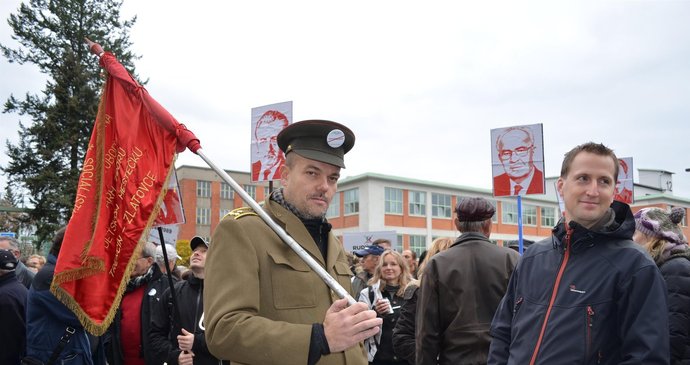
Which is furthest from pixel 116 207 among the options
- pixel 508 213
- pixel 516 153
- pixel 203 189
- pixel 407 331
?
pixel 203 189

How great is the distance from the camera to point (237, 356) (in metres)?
2.54

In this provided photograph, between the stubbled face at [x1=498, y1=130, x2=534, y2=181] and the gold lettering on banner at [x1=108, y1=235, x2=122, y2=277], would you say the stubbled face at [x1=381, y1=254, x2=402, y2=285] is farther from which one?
the gold lettering on banner at [x1=108, y1=235, x2=122, y2=277]

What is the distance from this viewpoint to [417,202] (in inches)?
2203

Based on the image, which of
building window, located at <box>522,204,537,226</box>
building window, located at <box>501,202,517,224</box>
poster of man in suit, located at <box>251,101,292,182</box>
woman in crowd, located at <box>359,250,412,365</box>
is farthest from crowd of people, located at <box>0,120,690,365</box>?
building window, located at <box>522,204,537,226</box>

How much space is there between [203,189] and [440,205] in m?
27.0

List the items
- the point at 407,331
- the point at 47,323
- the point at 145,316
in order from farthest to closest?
the point at 145,316 → the point at 407,331 → the point at 47,323

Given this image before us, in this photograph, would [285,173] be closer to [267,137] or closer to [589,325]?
[589,325]

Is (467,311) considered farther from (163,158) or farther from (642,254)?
(163,158)

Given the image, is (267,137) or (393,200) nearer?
(267,137)

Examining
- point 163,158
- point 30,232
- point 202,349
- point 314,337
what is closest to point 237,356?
point 314,337

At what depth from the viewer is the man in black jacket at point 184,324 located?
18.9 ft

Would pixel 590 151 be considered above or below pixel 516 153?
below

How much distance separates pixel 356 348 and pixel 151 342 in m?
4.18

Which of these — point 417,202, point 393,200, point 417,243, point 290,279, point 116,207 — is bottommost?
point 417,243
